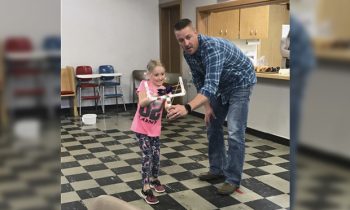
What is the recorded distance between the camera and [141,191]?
8.96 feet

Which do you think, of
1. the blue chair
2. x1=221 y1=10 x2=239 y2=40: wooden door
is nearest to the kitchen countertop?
x1=221 y1=10 x2=239 y2=40: wooden door

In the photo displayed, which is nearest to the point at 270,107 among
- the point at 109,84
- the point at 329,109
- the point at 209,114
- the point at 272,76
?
the point at 272,76

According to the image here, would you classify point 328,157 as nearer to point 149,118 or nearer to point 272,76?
point 149,118

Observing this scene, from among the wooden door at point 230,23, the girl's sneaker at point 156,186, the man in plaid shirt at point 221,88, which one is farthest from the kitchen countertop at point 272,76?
the girl's sneaker at point 156,186

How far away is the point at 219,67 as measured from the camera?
90.7 inches

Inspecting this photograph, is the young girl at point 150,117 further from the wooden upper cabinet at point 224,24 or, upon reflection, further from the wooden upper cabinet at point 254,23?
the wooden upper cabinet at point 254,23

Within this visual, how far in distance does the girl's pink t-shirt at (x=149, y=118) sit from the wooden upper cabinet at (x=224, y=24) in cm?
318

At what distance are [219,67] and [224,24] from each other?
324cm

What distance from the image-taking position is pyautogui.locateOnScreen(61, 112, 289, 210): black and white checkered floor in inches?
103

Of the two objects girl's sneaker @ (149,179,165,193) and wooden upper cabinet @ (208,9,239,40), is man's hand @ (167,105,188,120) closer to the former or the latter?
girl's sneaker @ (149,179,165,193)

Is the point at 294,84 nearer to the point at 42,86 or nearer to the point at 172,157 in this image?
the point at 42,86

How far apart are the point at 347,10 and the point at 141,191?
2535 mm

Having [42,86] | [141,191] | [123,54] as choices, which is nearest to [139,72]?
[123,54]

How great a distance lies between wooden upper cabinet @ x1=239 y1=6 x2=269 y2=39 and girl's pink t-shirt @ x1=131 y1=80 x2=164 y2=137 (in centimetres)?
333
